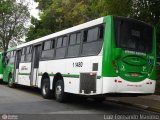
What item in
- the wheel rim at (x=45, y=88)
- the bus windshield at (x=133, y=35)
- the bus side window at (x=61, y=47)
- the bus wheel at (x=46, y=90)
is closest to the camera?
the bus windshield at (x=133, y=35)

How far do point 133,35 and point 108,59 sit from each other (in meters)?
1.43

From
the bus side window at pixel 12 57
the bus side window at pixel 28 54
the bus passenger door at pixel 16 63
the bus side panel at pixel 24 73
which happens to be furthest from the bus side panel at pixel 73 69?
the bus side window at pixel 12 57

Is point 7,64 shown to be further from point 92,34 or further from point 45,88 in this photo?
point 92,34

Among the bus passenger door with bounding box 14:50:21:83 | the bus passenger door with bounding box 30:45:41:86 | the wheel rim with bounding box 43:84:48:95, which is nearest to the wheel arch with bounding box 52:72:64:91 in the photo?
the wheel rim with bounding box 43:84:48:95

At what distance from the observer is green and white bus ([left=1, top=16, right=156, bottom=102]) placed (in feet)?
38.5

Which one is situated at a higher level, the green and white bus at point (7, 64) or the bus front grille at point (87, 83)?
the green and white bus at point (7, 64)

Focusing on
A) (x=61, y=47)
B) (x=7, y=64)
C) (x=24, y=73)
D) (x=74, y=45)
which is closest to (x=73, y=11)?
(x=7, y=64)

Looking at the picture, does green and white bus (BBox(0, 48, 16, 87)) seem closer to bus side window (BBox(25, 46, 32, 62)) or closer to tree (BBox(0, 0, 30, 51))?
bus side window (BBox(25, 46, 32, 62))

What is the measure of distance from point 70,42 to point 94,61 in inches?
98.9

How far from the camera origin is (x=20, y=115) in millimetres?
11156

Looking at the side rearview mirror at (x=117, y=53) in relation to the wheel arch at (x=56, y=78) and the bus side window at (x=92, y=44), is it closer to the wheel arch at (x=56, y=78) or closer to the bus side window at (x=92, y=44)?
the bus side window at (x=92, y=44)

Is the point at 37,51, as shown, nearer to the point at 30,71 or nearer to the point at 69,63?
the point at 30,71

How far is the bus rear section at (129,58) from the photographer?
1166 cm

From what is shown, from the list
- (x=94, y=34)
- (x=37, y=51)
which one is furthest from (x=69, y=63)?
(x=37, y=51)
